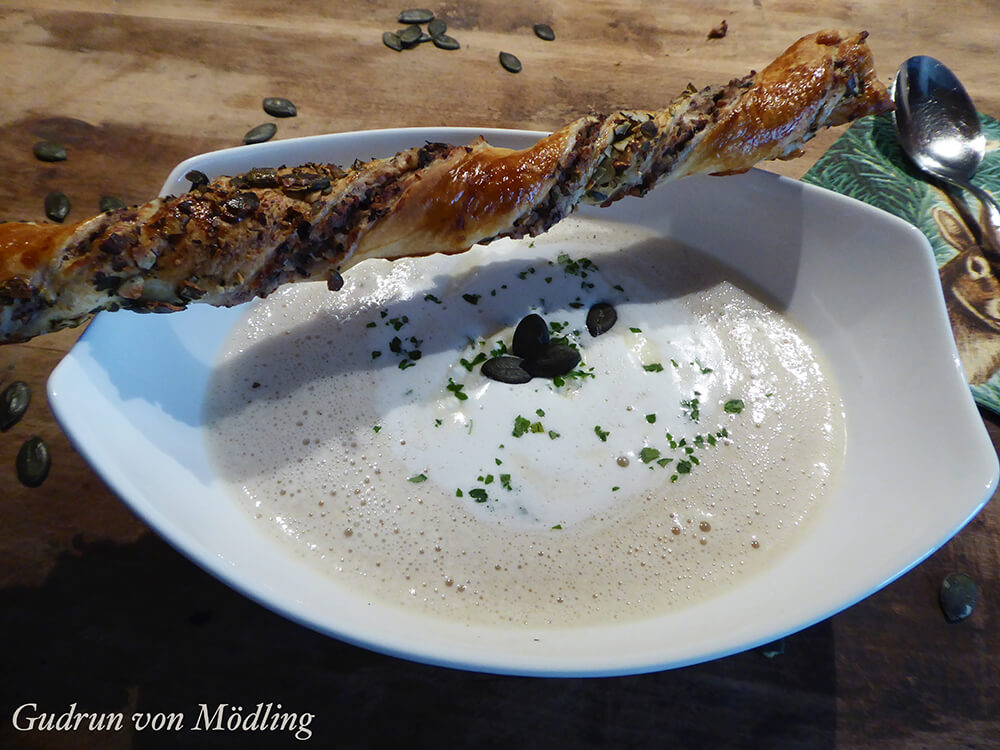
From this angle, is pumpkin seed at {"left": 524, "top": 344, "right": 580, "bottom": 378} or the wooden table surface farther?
pumpkin seed at {"left": 524, "top": 344, "right": 580, "bottom": 378}

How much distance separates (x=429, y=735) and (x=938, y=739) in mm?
655

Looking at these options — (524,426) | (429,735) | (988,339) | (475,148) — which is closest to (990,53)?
(988,339)

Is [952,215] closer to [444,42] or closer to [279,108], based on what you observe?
[444,42]

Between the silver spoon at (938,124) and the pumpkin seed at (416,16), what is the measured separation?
110 cm

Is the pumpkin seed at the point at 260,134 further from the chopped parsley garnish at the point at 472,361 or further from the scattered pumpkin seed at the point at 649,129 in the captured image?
the scattered pumpkin seed at the point at 649,129

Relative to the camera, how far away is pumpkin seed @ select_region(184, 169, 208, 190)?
0.88 metres

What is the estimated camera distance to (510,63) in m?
1.48

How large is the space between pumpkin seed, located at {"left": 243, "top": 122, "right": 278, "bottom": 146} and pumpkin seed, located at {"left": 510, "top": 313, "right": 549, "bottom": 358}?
0.76m

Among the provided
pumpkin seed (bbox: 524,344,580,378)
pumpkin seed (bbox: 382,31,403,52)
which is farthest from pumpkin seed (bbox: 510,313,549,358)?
pumpkin seed (bbox: 382,31,403,52)

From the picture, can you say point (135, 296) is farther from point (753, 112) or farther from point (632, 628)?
point (753, 112)

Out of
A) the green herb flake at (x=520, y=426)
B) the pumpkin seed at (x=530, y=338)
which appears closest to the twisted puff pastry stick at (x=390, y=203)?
the pumpkin seed at (x=530, y=338)

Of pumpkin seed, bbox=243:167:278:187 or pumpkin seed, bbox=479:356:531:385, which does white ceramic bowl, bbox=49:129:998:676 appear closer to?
pumpkin seed, bbox=243:167:278:187

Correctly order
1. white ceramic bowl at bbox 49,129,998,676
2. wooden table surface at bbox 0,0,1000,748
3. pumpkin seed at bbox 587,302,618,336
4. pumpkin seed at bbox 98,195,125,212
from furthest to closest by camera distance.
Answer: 1. pumpkin seed at bbox 98,195,125,212
2. pumpkin seed at bbox 587,302,618,336
3. wooden table surface at bbox 0,0,1000,748
4. white ceramic bowl at bbox 49,129,998,676

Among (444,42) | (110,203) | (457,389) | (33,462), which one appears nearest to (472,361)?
(457,389)
